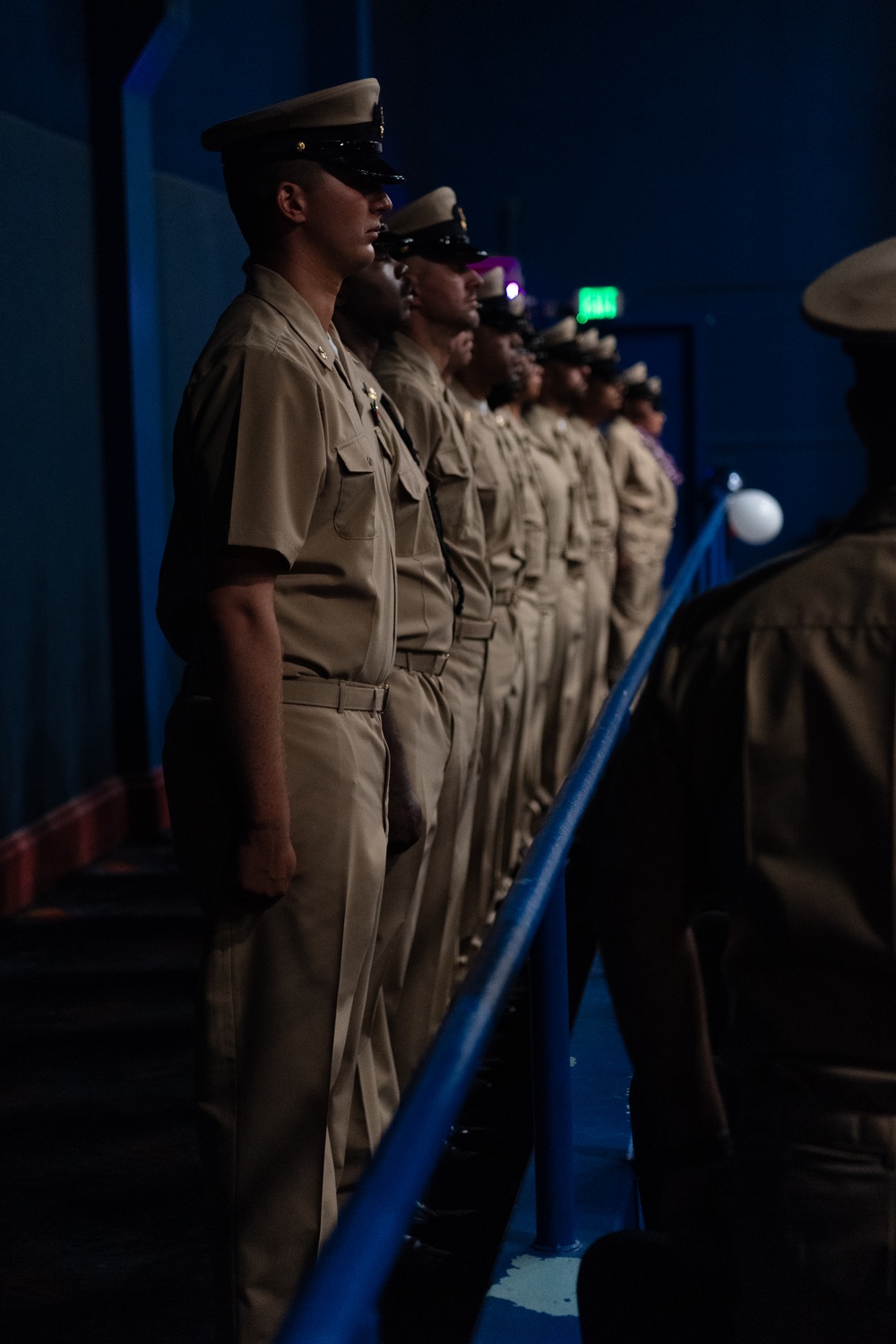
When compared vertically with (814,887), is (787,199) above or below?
above

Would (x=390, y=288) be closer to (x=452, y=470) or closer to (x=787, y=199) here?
(x=452, y=470)

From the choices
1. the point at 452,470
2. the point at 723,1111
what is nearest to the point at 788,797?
the point at 723,1111

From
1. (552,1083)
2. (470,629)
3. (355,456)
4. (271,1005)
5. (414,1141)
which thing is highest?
(355,456)

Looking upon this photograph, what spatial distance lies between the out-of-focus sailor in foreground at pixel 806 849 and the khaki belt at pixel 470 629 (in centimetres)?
248

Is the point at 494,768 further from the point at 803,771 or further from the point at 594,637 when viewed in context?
the point at 803,771

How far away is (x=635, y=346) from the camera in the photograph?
41.0 feet

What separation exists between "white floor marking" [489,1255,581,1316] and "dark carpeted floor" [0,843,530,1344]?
0.31 meters

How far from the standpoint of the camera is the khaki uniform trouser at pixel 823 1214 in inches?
44.6

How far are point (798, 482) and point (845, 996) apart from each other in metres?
11.8

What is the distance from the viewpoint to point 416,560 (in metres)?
2.86

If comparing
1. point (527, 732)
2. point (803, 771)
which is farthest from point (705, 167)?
point (803, 771)

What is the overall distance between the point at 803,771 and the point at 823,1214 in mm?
303

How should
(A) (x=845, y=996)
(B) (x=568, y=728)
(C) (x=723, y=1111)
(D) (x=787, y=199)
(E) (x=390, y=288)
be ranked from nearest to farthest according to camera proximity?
1. (A) (x=845, y=996)
2. (C) (x=723, y=1111)
3. (E) (x=390, y=288)
4. (B) (x=568, y=728)
5. (D) (x=787, y=199)

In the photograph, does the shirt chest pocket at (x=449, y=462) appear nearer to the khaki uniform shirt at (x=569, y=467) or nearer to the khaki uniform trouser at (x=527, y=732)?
the khaki uniform trouser at (x=527, y=732)
